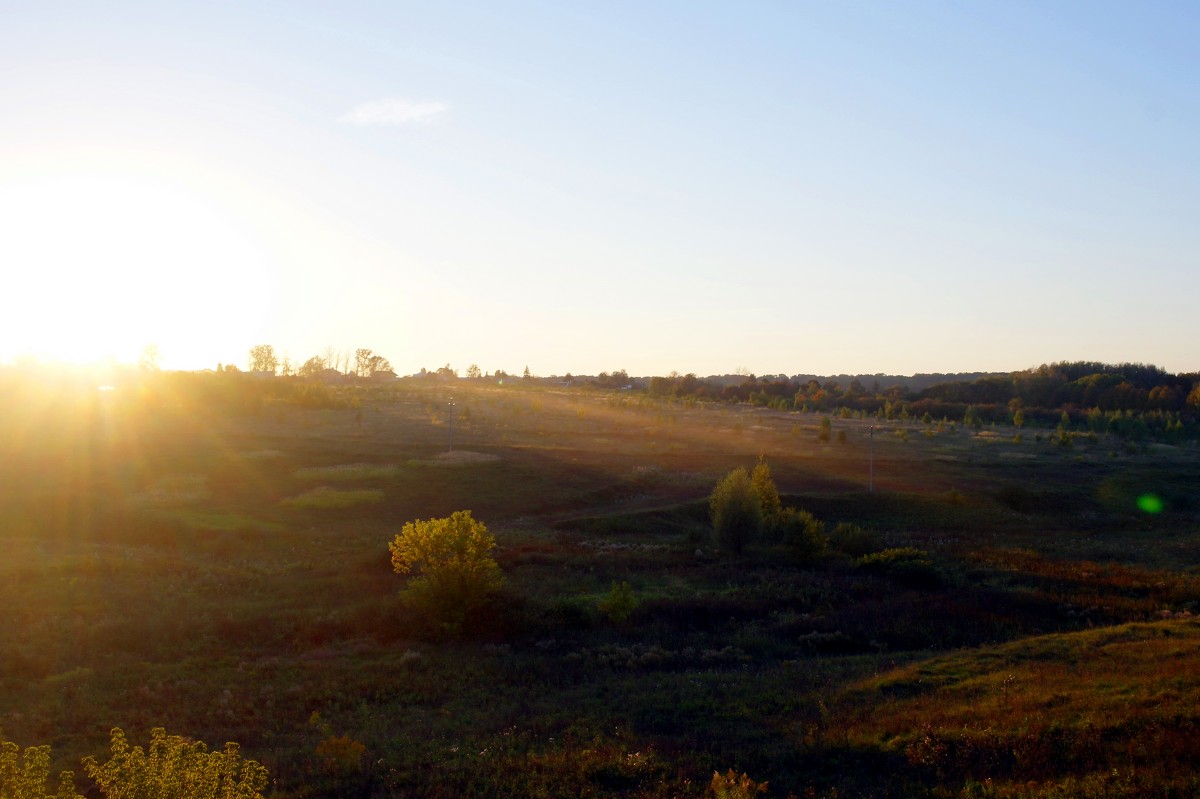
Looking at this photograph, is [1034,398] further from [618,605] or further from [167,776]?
[167,776]

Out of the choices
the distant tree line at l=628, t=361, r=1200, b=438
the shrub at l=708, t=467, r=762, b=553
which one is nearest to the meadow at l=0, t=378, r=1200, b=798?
the shrub at l=708, t=467, r=762, b=553

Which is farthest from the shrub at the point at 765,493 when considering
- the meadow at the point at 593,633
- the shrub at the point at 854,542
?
the shrub at the point at 854,542

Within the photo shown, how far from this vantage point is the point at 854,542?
38719 mm

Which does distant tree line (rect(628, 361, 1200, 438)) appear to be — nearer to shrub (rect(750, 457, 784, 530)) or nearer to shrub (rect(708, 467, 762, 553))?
shrub (rect(750, 457, 784, 530))

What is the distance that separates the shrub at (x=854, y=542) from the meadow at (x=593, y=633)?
377 millimetres

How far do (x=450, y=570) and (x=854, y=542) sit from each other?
20347 mm

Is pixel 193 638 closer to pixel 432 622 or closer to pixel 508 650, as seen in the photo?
pixel 432 622

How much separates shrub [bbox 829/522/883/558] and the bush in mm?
18105

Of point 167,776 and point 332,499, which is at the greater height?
point 167,776

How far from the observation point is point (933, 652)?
20.9m

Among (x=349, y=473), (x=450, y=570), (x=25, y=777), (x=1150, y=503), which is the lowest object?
(x=1150, y=503)

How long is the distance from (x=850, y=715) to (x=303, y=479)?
4841cm

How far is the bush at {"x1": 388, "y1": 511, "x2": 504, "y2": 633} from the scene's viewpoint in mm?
24703

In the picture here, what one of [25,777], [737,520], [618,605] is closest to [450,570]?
[618,605]
